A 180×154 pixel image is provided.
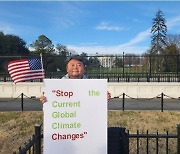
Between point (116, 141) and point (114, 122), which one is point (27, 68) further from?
point (114, 122)

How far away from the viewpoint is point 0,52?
44938mm

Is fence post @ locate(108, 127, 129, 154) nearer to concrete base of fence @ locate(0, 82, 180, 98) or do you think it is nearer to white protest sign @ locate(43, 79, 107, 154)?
white protest sign @ locate(43, 79, 107, 154)

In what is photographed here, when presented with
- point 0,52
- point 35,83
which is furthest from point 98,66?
point 0,52

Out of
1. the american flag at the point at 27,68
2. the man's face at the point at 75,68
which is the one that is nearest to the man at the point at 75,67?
the man's face at the point at 75,68

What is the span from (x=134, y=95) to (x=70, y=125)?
1624cm

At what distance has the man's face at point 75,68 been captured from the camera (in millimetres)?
4641

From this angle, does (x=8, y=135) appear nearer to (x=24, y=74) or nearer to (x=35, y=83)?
(x=24, y=74)

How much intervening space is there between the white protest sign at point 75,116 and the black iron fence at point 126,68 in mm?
16119

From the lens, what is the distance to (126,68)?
21312 mm

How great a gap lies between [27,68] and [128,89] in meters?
16.0

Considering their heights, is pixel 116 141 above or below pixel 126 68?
below

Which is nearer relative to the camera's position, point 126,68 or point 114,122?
point 114,122

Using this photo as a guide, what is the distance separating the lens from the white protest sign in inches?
169

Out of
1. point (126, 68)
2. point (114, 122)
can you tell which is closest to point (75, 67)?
point (114, 122)
